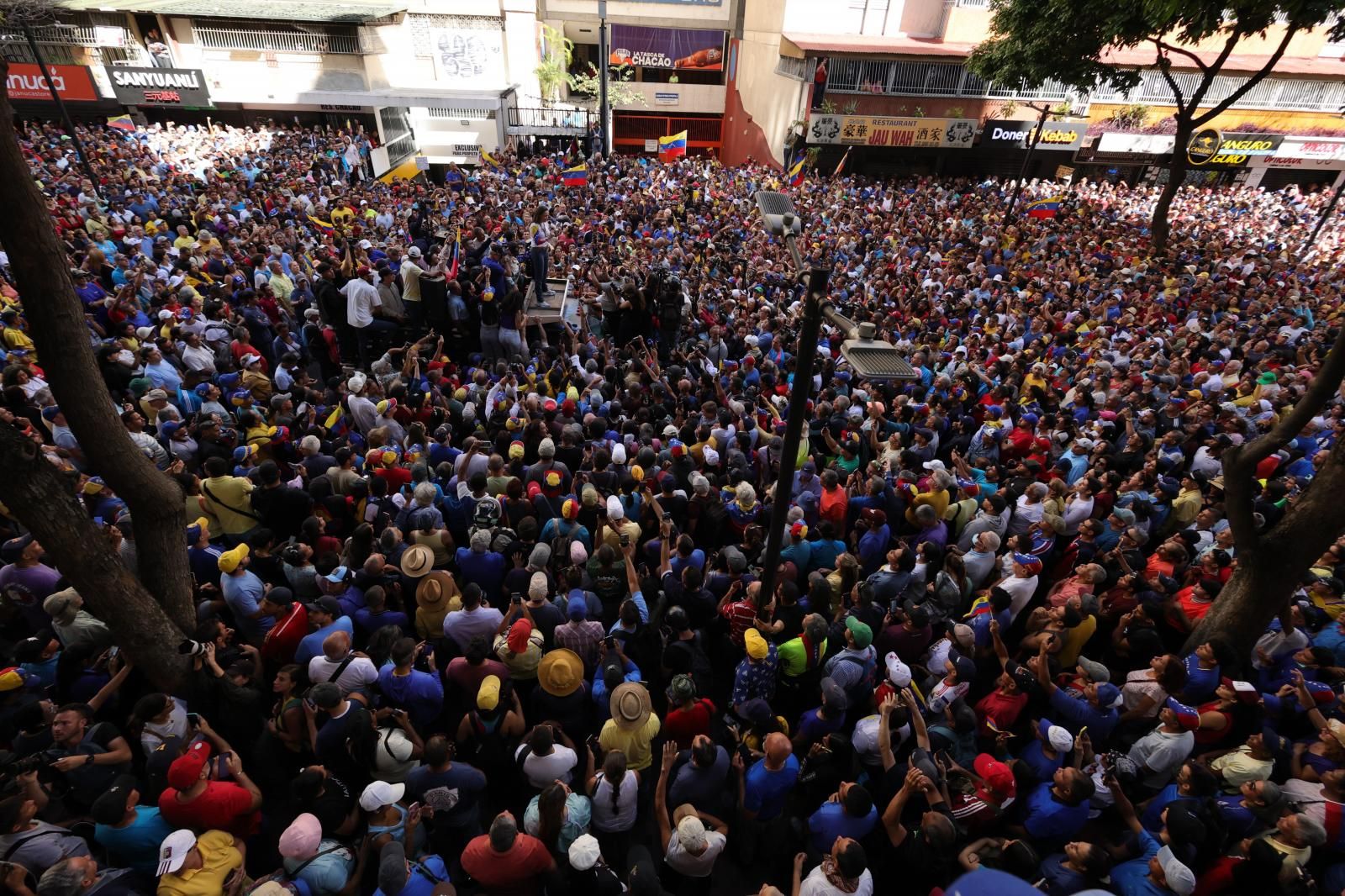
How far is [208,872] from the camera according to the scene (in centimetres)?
305

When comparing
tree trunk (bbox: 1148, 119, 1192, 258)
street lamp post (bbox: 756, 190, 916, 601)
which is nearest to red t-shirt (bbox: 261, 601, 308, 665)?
street lamp post (bbox: 756, 190, 916, 601)

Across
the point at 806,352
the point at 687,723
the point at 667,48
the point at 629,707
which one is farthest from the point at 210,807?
the point at 667,48

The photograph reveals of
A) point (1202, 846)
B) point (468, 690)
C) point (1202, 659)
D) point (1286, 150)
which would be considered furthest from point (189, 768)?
point (1286, 150)

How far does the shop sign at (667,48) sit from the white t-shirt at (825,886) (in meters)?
38.9

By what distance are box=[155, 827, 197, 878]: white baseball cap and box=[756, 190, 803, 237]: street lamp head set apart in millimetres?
4637

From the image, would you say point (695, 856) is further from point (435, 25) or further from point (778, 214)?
point (435, 25)

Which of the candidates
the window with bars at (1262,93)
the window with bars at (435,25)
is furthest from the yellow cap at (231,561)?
the window with bars at (1262,93)

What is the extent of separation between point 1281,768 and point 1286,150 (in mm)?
34732

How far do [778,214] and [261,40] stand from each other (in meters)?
31.8

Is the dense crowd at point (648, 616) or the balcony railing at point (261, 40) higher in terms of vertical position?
Answer: the balcony railing at point (261, 40)

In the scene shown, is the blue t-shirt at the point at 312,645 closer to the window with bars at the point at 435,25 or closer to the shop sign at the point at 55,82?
the shop sign at the point at 55,82

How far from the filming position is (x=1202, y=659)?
14.4 feet

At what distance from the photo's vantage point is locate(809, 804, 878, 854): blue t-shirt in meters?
3.53

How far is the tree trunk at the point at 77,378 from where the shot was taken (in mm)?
3289
